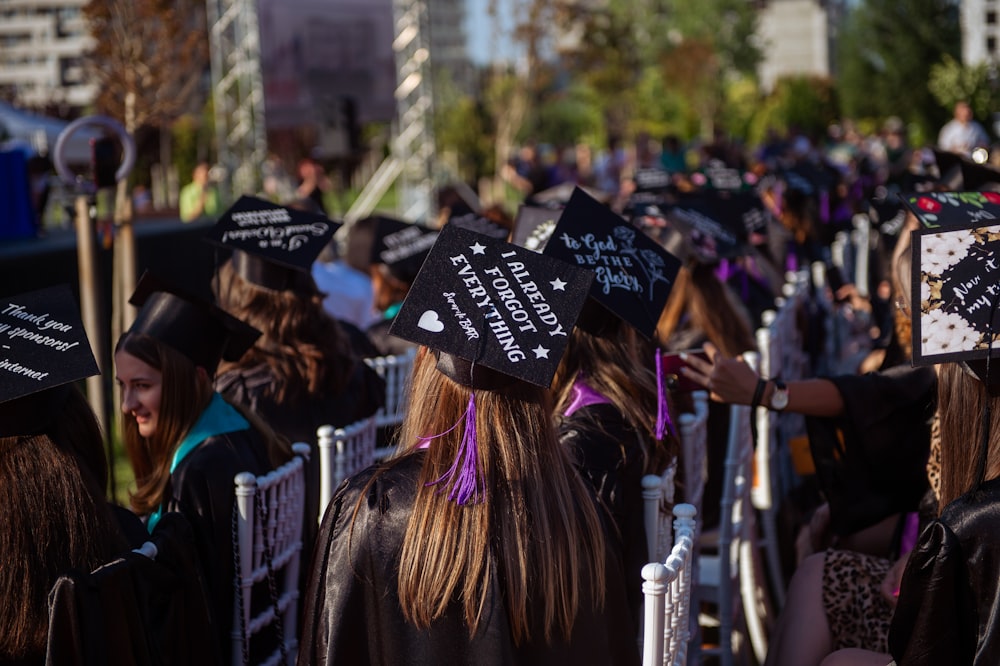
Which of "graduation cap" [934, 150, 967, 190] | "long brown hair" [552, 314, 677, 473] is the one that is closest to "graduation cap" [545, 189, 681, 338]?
"long brown hair" [552, 314, 677, 473]

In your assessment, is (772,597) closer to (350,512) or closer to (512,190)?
(350,512)

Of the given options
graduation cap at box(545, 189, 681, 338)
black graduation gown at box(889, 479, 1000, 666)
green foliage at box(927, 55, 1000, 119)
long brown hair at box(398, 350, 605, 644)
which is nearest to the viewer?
long brown hair at box(398, 350, 605, 644)

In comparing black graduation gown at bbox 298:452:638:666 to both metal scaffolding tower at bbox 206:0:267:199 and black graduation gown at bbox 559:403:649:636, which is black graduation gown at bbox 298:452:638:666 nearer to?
black graduation gown at bbox 559:403:649:636

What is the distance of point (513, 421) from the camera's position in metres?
2.34

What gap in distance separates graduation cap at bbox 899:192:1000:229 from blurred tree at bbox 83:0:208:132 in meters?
5.75

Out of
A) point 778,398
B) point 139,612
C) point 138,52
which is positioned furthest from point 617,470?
point 138,52

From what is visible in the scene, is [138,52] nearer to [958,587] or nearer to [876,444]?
[876,444]

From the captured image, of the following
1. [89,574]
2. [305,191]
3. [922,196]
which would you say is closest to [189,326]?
[89,574]

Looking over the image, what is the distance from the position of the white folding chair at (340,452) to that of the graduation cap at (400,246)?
215cm

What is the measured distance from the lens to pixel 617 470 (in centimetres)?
310

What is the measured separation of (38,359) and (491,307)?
3.36ft

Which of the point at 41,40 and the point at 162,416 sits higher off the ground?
the point at 41,40

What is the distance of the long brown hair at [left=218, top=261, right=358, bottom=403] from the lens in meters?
4.46

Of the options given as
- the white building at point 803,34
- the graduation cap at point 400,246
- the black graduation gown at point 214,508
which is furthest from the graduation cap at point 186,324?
the white building at point 803,34
